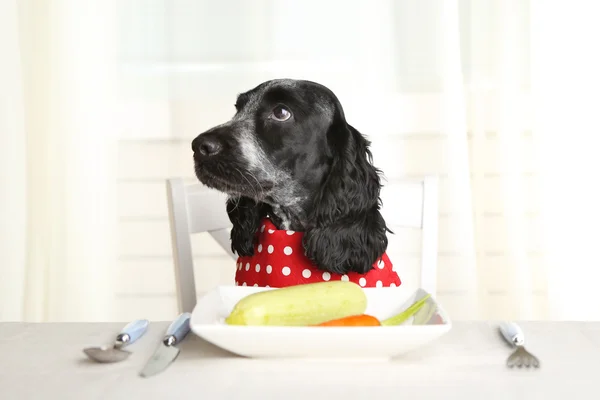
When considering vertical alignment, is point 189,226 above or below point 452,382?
above

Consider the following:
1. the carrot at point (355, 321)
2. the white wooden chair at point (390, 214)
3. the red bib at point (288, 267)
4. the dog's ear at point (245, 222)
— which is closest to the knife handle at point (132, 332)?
the carrot at point (355, 321)

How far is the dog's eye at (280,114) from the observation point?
5.51 ft

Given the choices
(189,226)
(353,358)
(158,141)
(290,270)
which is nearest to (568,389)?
(353,358)

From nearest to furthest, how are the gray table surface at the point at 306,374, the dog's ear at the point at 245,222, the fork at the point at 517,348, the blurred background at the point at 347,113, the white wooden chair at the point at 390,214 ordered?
the gray table surface at the point at 306,374 < the fork at the point at 517,348 < the dog's ear at the point at 245,222 < the white wooden chair at the point at 390,214 < the blurred background at the point at 347,113

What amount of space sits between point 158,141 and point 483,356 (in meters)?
2.22

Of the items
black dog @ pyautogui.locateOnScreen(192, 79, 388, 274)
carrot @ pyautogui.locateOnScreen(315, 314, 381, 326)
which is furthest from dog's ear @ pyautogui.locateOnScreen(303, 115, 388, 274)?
carrot @ pyautogui.locateOnScreen(315, 314, 381, 326)

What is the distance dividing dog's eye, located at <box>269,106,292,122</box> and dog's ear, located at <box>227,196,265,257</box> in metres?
0.25

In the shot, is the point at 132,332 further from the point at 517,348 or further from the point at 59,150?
the point at 59,150

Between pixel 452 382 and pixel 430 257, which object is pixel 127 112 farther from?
pixel 452 382

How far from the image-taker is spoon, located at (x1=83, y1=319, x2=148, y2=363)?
1032 millimetres

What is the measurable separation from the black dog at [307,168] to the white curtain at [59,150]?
139 centimetres

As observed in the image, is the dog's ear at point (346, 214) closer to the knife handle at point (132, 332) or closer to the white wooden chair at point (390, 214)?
the white wooden chair at point (390, 214)

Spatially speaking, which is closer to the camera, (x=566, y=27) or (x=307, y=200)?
(x=307, y=200)

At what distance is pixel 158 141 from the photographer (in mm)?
3047
